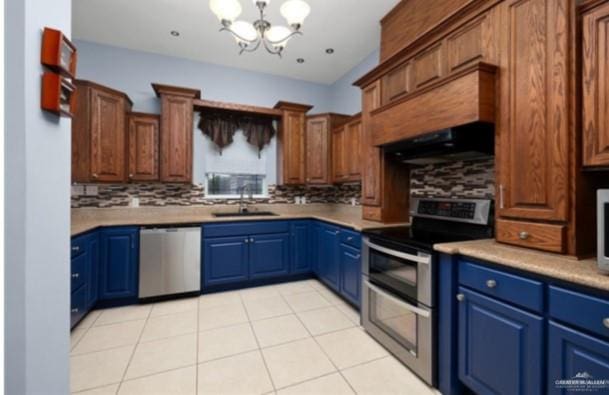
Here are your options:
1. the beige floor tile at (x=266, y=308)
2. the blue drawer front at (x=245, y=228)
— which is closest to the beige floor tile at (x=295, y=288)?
the beige floor tile at (x=266, y=308)

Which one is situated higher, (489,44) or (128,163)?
(489,44)

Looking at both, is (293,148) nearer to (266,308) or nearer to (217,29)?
(217,29)

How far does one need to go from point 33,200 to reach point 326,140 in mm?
3304

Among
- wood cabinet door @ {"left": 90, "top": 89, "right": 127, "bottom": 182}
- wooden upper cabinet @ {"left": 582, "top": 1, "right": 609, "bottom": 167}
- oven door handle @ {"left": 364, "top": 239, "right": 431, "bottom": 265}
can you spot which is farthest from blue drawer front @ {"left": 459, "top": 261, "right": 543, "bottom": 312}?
wood cabinet door @ {"left": 90, "top": 89, "right": 127, "bottom": 182}

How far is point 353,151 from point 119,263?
2955 millimetres

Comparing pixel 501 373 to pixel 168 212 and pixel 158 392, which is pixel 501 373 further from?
pixel 168 212

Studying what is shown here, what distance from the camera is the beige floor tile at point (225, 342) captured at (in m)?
1.96

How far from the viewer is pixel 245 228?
3.21 meters

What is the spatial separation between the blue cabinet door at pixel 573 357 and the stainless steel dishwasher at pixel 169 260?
2.95m

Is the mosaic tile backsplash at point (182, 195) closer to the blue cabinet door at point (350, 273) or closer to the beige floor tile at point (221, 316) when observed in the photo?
the blue cabinet door at point (350, 273)

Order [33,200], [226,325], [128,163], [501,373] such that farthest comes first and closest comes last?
[128,163] → [226,325] → [501,373] → [33,200]

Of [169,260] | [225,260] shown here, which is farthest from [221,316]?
Result: [169,260]

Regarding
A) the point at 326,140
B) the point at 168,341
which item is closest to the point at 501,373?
the point at 168,341

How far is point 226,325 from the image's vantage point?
7.78 feet
